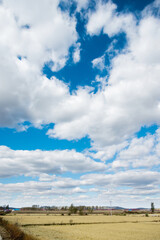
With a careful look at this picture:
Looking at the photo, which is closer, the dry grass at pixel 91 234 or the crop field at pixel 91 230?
the dry grass at pixel 91 234

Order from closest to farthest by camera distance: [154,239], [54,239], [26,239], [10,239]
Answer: [26,239]
[10,239]
[54,239]
[154,239]

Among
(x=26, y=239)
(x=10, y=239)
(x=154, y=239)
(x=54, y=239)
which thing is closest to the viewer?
(x=26, y=239)

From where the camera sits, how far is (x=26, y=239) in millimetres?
24750

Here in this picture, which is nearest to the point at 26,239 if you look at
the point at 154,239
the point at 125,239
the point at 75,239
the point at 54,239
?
the point at 54,239

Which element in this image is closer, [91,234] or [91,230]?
[91,234]

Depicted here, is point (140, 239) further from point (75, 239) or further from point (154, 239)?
point (75, 239)

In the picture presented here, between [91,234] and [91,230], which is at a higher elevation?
[91,230]

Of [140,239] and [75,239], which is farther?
[140,239]

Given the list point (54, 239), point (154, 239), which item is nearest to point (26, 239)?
point (54, 239)

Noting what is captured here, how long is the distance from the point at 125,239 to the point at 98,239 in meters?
5.51

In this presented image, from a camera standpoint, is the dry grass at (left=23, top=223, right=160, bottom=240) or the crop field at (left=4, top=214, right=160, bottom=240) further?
the crop field at (left=4, top=214, right=160, bottom=240)

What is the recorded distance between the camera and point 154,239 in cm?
4012

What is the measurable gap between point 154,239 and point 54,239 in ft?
63.3

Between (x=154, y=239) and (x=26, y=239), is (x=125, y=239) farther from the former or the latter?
(x=26, y=239)
